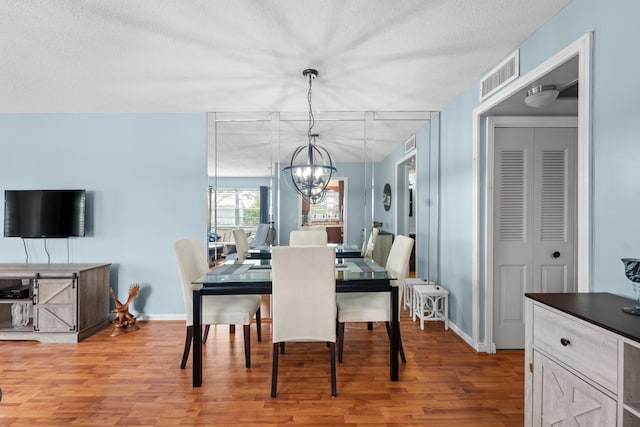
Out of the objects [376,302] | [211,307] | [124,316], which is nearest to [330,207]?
[376,302]

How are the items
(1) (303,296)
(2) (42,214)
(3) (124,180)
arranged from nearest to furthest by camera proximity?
1. (1) (303,296)
2. (2) (42,214)
3. (3) (124,180)

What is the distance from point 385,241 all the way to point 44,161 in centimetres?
441

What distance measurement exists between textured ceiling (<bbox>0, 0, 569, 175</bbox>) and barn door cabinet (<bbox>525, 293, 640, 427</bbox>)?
5.50 feet

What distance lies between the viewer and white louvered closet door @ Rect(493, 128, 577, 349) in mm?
2848

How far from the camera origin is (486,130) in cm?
285

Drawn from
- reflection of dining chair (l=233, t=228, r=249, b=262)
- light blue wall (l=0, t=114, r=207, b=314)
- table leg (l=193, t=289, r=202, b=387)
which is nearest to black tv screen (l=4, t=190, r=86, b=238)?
light blue wall (l=0, t=114, r=207, b=314)

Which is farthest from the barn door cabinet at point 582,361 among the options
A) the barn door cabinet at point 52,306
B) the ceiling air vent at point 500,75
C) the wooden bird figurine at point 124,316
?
the barn door cabinet at point 52,306

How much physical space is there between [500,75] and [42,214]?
4.70 meters

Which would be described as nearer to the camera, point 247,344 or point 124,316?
point 247,344

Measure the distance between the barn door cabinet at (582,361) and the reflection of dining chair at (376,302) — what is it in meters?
1.05

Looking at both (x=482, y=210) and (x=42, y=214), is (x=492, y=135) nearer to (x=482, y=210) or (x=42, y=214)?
(x=482, y=210)

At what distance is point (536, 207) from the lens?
2.86 m

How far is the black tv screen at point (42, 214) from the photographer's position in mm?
3613

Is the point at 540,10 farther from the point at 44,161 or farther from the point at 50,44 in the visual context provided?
the point at 44,161
